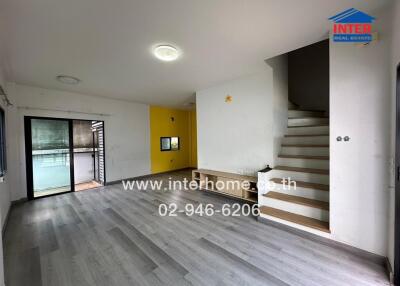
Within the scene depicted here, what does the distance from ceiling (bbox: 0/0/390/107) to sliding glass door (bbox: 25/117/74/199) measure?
1.20 metres

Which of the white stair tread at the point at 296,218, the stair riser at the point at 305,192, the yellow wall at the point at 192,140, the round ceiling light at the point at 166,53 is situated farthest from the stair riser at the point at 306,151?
the yellow wall at the point at 192,140

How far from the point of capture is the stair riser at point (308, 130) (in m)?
3.34

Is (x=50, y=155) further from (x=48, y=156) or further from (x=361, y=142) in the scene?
(x=361, y=142)

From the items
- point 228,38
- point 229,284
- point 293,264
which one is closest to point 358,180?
point 293,264

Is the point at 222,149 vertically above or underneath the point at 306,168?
above

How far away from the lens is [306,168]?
2.96 meters

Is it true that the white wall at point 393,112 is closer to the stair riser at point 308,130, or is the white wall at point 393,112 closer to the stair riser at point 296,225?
the stair riser at point 296,225

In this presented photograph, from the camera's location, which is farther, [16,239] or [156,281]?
[16,239]

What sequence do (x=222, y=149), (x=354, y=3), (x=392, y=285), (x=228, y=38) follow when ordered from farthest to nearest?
(x=222, y=149) < (x=228, y=38) < (x=354, y=3) < (x=392, y=285)

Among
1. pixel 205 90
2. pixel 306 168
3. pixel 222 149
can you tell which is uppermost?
pixel 205 90

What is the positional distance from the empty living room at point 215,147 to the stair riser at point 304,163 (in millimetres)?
18

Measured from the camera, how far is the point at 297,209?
2.50 metres

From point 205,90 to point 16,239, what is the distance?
14.4 feet

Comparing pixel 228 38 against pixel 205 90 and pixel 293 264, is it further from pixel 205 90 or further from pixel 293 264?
pixel 293 264
